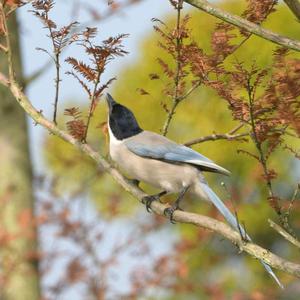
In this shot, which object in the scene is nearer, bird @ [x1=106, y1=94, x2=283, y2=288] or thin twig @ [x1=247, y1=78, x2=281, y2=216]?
thin twig @ [x1=247, y1=78, x2=281, y2=216]

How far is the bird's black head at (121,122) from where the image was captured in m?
3.32

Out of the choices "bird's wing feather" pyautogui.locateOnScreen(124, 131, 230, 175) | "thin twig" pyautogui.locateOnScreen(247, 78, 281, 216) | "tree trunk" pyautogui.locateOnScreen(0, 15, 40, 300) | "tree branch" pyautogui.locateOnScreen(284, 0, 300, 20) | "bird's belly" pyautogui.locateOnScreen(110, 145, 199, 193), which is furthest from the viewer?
"tree trunk" pyautogui.locateOnScreen(0, 15, 40, 300)

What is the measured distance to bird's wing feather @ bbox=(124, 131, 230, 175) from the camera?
3002 mm

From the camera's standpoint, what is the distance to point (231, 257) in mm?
12750

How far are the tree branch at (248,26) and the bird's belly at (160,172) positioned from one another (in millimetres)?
910

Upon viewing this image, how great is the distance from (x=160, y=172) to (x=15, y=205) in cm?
229

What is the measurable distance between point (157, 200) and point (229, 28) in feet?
2.47

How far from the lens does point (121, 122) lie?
3.36 meters

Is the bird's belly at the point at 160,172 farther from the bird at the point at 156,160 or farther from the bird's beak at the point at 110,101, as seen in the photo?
the bird's beak at the point at 110,101

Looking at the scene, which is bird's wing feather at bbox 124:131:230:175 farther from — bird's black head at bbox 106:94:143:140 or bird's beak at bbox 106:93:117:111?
bird's beak at bbox 106:93:117:111

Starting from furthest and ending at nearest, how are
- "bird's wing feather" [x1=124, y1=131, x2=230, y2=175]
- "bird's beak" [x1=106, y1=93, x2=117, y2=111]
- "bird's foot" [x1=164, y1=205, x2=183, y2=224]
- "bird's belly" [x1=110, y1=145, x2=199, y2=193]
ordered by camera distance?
"bird's beak" [x1=106, y1=93, x2=117, y2=111] < "bird's belly" [x1=110, y1=145, x2=199, y2=193] < "bird's wing feather" [x1=124, y1=131, x2=230, y2=175] < "bird's foot" [x1=164, y1=205, x2=183, y2=224]

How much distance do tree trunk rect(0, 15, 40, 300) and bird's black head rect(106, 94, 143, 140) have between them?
1.91 meters

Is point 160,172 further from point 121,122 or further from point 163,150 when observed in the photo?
point 121,122

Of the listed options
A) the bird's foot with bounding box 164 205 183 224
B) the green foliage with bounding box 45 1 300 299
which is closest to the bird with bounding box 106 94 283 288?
the bird's foot with bounding box 164 205 183 224
